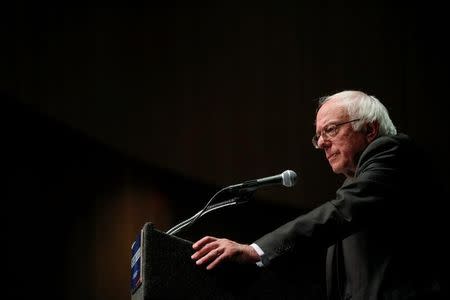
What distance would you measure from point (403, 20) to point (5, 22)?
2.96 metres

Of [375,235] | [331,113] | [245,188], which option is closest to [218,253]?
[245,188]

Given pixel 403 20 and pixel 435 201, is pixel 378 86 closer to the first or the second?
pixel 403 20

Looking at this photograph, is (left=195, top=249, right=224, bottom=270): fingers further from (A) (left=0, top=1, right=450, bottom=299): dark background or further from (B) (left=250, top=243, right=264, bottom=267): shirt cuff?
(A) (left=0, top=1, right=450, bottom=299): dark background

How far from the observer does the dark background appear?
375 centimetres

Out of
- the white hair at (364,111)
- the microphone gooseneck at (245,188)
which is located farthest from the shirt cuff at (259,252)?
the white hair at (364,111)

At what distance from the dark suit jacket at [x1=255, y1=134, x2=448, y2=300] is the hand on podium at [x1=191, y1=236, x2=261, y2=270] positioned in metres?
0.06

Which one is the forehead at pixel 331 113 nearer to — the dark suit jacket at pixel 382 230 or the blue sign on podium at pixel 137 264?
the dark suit jacket at pixel 382 230

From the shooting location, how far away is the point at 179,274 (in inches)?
63.3

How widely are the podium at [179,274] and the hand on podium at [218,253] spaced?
1.0 inches

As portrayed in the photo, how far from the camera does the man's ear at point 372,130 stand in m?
2.21

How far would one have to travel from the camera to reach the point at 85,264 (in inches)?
152

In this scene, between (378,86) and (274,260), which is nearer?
(274,260)

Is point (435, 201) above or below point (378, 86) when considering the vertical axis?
below

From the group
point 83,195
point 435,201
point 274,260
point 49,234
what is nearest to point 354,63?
point 83,195
